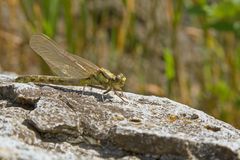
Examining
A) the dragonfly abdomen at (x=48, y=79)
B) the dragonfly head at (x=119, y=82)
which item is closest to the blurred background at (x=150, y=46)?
the dragonfly head at (x=119, y=82)

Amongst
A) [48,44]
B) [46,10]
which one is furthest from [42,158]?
[46,10]

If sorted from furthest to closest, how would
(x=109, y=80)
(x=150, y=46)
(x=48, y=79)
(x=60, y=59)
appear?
(x=150, y=46)
(x=109, y=80)
(x=60, y=59)
(x=48, y=79)

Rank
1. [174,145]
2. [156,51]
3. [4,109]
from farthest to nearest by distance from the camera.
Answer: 1. [156,51]
2. [4,109]
3. [174,145]

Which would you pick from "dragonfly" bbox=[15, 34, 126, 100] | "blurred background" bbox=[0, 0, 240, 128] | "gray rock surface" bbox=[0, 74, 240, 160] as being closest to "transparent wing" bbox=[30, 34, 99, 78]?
"dragonfly" bbox=[15, 34, 126, 100]

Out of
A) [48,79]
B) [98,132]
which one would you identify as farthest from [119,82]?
[98,132]

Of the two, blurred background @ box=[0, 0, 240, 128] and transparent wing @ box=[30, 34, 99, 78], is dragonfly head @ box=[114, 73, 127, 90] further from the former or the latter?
blurred background @ box=[0, 0, 240, 128]

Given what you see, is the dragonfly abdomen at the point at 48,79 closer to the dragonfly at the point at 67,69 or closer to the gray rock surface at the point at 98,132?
the dragonfly at the point at 67,69

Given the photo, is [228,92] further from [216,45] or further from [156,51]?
[156,51]

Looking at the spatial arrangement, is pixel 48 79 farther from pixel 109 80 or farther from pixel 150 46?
pixel 150 46
